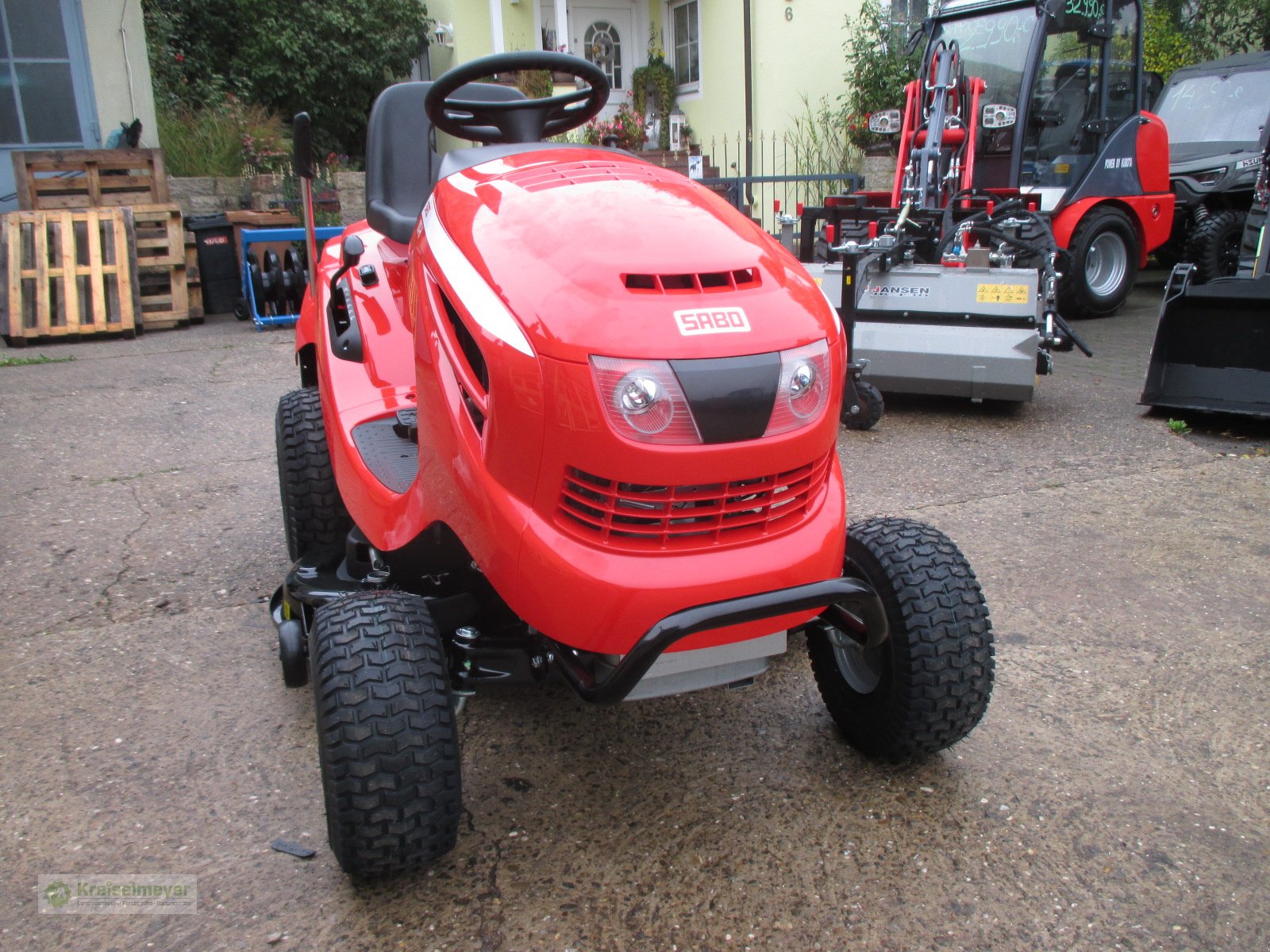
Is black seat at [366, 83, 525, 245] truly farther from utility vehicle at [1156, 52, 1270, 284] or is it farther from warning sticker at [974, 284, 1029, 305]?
utility vehicle at [1156, 52, 1270, 284]

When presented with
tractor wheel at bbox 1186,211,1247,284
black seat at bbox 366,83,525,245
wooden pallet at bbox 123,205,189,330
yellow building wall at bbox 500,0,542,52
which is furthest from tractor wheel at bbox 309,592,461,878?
yellow building wall at bbox 500,0,542,52

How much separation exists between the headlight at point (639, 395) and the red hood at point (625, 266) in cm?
2

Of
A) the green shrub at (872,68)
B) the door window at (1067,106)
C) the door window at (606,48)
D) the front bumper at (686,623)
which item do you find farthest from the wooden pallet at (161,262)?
the green shrub at (872,68)

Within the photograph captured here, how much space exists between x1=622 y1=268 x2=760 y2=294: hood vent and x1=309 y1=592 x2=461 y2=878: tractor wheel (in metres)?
0.80

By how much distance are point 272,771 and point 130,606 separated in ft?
4.04

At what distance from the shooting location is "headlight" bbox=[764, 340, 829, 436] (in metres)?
1.87

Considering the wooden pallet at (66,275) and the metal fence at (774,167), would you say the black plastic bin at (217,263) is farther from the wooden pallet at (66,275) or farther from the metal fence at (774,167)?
the metal fence at (774,167)

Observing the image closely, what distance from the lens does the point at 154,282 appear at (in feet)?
30.2

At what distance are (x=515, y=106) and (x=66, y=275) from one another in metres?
7.39

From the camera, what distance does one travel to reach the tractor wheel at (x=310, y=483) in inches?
125

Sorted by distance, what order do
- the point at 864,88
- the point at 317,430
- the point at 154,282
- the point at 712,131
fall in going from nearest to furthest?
the point at 317,430, the point at 154,282, the point at 864,88, the point at 712,131

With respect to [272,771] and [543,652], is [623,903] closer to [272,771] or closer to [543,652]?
[543,652]

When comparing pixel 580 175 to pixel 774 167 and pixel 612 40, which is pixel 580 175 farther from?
pixel 612 40

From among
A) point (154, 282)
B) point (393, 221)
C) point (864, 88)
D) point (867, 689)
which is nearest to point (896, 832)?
point (867, 689)
